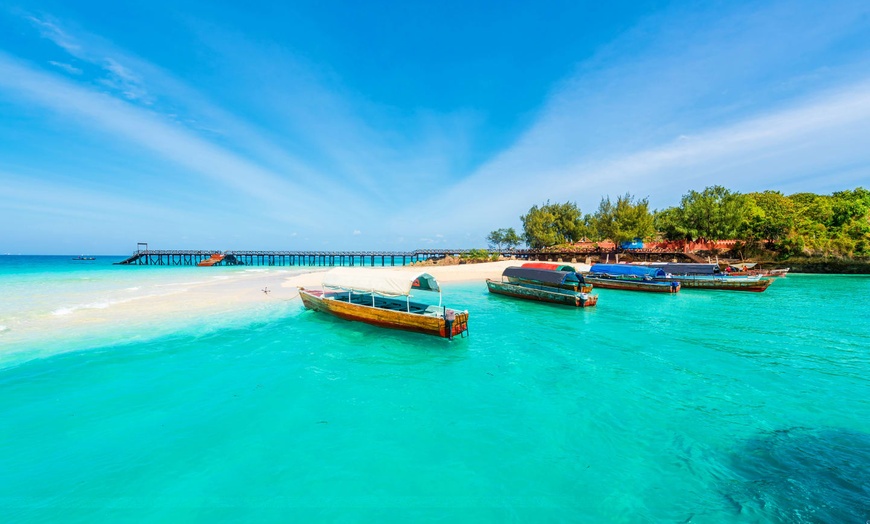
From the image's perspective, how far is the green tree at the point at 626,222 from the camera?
65125 mm

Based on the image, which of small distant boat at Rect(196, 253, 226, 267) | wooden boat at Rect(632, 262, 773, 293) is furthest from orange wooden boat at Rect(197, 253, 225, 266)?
wooden boat at Rect(632, 262, 773, 293)

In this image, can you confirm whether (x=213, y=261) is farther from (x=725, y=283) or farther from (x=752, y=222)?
(x=752, y=222)

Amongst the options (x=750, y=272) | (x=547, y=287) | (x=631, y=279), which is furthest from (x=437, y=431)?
(x=750, y=272)

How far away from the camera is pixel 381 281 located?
16016 mm

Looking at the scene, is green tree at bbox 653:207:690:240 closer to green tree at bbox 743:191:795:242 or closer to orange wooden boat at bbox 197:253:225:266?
green tree at bbox 743:191:795:242

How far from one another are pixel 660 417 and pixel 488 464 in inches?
197

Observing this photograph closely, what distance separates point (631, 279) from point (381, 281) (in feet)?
94.5

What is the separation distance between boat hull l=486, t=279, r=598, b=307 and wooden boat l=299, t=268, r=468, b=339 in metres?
10.5

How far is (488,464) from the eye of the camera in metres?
6.54

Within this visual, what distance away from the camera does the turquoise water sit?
5559 millimetres

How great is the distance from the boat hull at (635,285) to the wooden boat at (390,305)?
23903mm

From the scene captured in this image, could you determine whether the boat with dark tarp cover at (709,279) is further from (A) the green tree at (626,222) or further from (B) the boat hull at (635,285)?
(A) the green tree at (626,222)

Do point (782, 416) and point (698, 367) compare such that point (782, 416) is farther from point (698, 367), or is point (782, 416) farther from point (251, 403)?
point (251, 403)

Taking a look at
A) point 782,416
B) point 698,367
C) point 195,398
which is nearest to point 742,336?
point 698,367
